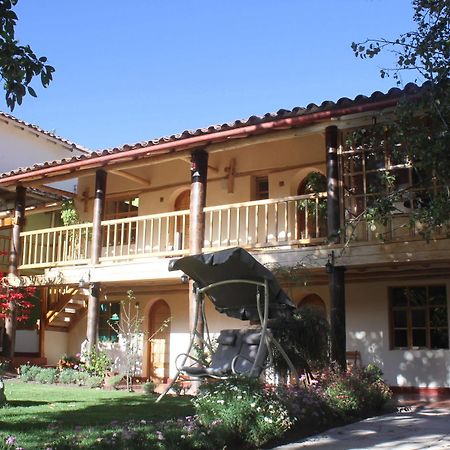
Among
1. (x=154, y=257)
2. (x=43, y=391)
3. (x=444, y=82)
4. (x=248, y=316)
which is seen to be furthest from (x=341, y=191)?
(x=43, y=391)

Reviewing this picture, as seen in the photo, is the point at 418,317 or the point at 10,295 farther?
the point at 10,295

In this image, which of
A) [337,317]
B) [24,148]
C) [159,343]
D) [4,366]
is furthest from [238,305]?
[24,148]

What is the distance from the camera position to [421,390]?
42.7 feet

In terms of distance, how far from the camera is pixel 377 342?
13.6 metres

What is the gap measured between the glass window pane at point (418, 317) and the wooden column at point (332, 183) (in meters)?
3.32

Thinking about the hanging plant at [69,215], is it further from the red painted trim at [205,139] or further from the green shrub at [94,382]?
the green shrub at [94,382]

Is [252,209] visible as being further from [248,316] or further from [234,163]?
[248,316]

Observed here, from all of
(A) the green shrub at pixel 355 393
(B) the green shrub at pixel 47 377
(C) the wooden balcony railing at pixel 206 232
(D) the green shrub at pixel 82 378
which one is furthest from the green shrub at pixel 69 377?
(A) the green shrub at pixel 355 393

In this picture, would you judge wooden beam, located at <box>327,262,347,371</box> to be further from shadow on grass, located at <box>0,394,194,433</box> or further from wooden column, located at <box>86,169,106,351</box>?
wooden column, located at <box>86,169,106,351</box>

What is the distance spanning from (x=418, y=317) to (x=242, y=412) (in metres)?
7.73

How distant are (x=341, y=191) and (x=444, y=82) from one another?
12.3 ft

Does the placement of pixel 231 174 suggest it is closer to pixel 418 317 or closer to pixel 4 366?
pixel 418 317

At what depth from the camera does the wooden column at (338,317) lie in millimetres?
10727

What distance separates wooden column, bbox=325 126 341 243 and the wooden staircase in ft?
26.7
